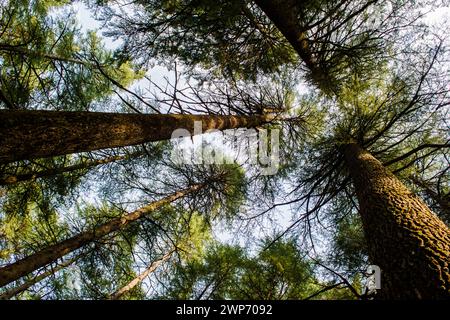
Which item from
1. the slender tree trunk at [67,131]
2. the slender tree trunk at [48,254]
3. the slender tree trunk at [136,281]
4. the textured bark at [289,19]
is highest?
the textured bark at [289,19]

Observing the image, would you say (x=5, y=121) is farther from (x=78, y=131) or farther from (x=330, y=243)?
(x=330, y=243)

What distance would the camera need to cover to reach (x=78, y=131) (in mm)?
2068

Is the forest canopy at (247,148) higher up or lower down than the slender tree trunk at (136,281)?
higher up

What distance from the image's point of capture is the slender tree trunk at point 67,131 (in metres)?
1.68

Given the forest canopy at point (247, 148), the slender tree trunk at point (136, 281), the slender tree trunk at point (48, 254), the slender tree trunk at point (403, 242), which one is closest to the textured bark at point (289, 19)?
the forest canopy at point (247, 148)

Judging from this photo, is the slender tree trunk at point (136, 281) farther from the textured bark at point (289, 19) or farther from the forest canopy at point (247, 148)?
the textured bark at point (289, 19)

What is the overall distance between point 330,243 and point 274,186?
188cm

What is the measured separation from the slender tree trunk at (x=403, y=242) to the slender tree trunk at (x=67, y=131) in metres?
2.51

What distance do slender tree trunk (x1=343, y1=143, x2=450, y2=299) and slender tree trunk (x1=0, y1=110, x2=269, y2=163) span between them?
8.24 ft

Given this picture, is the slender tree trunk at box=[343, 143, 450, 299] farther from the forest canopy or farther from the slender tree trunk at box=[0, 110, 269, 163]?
the slender tree trunk at box=[0, 110, 269, 163]

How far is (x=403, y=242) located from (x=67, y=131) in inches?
114
